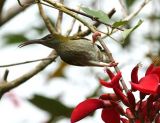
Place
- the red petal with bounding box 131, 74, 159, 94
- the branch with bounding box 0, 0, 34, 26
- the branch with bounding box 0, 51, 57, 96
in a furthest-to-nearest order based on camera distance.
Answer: the branch with bounding box 0, 0, 34, 26, the branch with bounding box 0, 51, 57, 96, the red petal with bounding box 131, 74, 159, 94

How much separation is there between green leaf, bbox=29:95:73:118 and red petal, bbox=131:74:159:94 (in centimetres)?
121

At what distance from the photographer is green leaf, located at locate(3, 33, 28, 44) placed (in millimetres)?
3047

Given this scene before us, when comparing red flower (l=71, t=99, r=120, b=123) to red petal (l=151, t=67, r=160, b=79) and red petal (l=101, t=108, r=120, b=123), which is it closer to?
red petal (l=101, t=108, r=120, b=123)

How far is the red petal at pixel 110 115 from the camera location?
4.24ft

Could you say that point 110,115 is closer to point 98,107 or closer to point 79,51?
point 98,107

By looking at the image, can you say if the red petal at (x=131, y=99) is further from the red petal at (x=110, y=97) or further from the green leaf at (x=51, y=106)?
the green leaf at (x=51, y=106)

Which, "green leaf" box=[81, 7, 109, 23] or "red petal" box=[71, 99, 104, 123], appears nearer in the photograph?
"red petal" box=[71, 99, 104, 123]

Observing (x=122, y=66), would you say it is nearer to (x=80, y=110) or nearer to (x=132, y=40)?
→ (x=132, y=40)

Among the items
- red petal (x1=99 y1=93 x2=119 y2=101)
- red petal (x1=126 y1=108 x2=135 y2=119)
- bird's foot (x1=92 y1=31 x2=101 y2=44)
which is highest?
bird's foot (x1=92 y1=31 x2=101 y2=44)

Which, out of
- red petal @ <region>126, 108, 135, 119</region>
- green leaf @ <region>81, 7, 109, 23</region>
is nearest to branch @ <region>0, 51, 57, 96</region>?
green leaf @ <region>81, 7, 109, 23</region>

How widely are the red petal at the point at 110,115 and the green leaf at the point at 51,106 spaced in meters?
1.11

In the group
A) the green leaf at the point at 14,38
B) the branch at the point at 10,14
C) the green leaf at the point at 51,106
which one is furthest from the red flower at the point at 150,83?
the green leaf at the point at 14,38

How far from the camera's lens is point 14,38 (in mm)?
3070

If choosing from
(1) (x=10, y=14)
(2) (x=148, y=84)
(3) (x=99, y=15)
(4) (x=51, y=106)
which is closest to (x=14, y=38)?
(4) (x=51, y=106)
